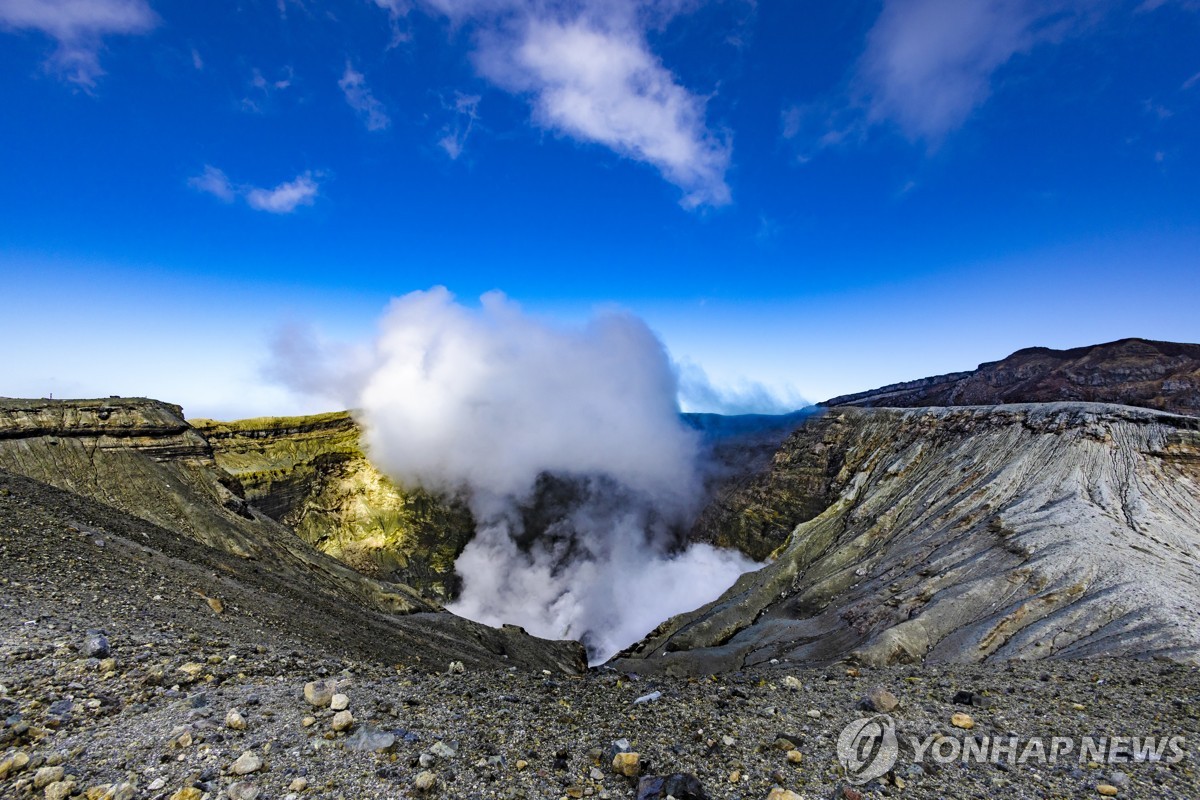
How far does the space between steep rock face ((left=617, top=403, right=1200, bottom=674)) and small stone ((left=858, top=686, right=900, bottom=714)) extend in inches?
462

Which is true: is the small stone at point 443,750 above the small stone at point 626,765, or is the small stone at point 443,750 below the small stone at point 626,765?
above

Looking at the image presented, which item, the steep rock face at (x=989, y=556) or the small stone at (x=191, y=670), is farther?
the steep rock face at (x=989, y=556)

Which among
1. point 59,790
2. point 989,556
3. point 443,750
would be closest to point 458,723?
point 443,750

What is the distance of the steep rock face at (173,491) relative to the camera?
32.1 metres

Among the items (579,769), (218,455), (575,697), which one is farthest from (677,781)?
(218,455)

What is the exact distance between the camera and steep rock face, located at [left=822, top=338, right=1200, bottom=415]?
74.2 metres

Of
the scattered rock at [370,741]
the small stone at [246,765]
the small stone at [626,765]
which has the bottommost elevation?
the small stone at [626,765]

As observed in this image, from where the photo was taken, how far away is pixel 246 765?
235 inches

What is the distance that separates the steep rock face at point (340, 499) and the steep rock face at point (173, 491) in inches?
1292

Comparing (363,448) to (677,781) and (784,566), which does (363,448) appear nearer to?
(784,566)

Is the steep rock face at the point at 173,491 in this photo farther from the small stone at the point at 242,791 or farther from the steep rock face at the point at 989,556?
the small stone at the point at 242,791

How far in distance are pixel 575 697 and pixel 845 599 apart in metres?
28.5

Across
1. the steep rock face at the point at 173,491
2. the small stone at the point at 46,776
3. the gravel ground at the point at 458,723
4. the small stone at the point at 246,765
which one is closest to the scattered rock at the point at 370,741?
the gravel ground at the point at 458,723
